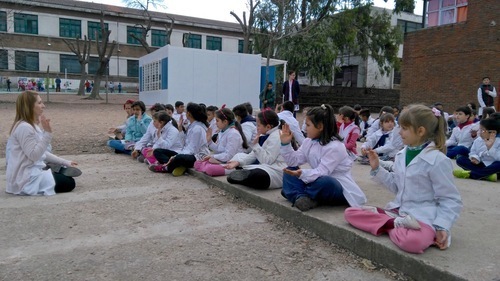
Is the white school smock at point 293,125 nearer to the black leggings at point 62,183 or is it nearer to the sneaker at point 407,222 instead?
the black leggings at point 62,183

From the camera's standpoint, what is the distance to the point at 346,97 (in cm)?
2411

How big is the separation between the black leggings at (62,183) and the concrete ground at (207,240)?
0.13 meters

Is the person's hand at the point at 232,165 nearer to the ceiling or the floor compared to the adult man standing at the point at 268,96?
nearer to the floor

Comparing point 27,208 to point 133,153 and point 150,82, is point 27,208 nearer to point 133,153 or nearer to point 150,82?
point 133,153

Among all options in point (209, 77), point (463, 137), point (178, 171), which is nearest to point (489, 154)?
point (463, 137)

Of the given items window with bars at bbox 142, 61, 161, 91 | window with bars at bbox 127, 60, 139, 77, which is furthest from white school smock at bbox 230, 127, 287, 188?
window with bars at bbox 127, 60, 139, 77

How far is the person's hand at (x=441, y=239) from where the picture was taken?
2.81m

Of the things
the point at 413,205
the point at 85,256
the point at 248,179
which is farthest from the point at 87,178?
the point at 413,205

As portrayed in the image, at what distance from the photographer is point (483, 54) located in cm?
1653

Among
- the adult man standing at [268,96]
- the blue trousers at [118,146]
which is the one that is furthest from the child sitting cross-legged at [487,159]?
the adult man standing at [268,96]

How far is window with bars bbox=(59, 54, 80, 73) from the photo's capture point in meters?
42.0

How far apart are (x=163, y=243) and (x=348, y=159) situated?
74.4 inches

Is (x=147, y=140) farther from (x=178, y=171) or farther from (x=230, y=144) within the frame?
(x=230, y=144)

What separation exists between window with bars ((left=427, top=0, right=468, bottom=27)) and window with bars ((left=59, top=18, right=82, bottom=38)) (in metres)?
34.9
